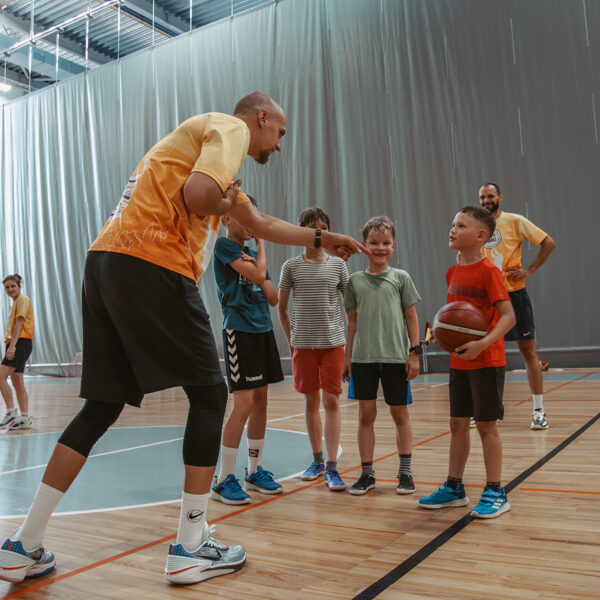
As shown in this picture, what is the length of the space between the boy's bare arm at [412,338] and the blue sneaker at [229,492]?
0.92 meters

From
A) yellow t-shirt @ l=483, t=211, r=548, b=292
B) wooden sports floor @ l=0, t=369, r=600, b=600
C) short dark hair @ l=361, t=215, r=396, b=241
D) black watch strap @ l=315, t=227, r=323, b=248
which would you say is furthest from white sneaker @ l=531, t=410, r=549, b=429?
black watch strap @ l=315, t=227, r=323, b=248

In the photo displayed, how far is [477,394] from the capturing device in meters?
2.48

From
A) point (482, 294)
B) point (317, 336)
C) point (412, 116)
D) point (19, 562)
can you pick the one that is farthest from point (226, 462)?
point (412, 116)

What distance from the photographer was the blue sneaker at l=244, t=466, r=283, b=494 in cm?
291

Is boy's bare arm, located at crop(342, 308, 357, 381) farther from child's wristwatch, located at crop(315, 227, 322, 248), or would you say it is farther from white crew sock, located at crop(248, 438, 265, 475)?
child's wristwatch, located at crop(315, 227, 322, 248)

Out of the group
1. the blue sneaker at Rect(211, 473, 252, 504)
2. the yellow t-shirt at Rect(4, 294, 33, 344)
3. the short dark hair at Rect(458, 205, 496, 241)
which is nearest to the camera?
the short dark hair at Rect(458, 205, 496, 241)

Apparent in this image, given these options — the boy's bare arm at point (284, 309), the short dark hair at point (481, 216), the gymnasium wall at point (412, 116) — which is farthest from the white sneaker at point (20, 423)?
the gymnasium wall at point (412, 116)

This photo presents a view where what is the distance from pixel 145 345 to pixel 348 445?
244 cm

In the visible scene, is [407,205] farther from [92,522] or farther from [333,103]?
[92,522]

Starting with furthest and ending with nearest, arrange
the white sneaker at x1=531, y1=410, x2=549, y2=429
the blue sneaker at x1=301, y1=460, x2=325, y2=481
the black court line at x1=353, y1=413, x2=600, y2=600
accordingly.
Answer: the white sneaker at x1=531, y1=410, x2=549, y2=429, the blue sneaker at x1=301, y1=460, x2=325, y2=481, the black court line at x1=353, y1=413, x2=600, y2=600

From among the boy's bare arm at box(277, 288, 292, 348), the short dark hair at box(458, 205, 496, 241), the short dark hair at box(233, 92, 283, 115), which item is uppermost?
the short dark hair at box(233, 92, 283, 115)

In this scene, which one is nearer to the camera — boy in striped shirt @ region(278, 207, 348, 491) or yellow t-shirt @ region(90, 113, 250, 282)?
yellow t-shirt @ region(90, 113, 250, 282)

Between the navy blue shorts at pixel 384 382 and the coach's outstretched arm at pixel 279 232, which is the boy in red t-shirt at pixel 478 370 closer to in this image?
the navy blue shorts at pixel 384 382

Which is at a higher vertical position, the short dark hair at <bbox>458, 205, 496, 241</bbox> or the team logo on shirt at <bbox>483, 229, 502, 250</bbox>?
the team logo on shirt at <bbox>483, 229, 502, 250</bbox>
